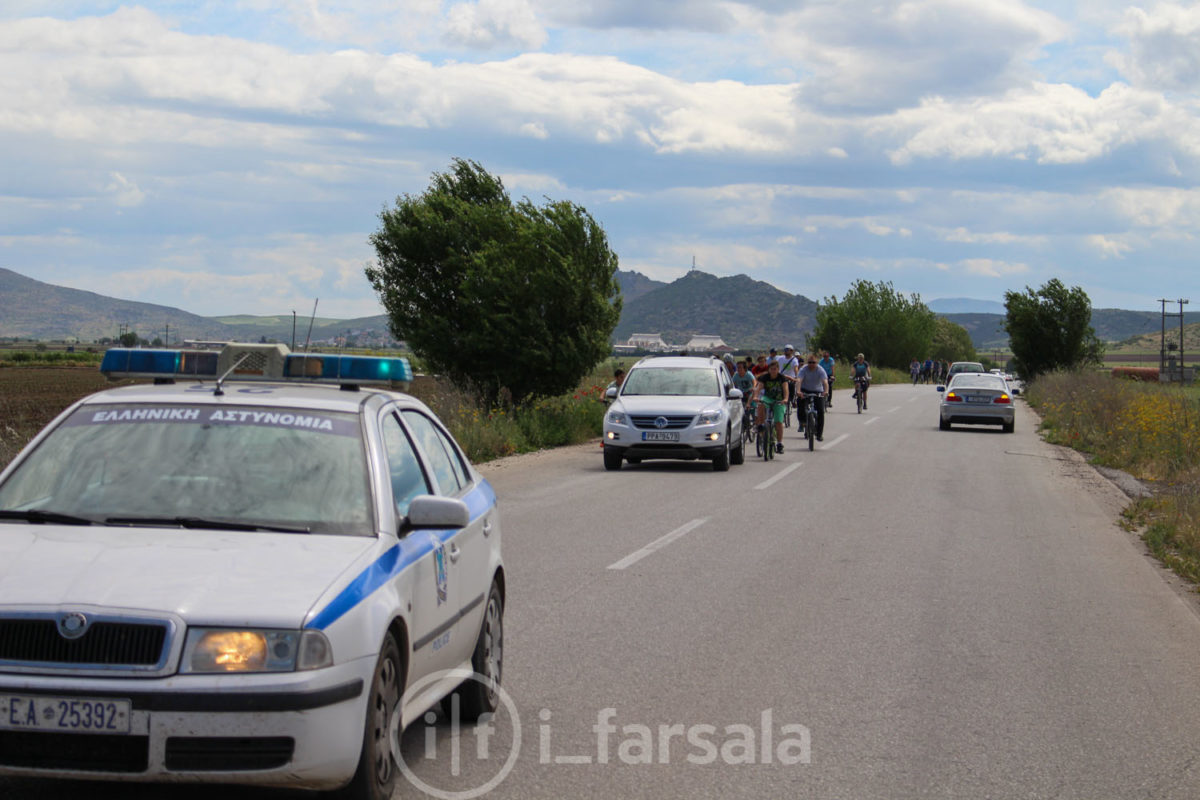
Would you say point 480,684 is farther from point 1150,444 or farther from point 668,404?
point 1150,444

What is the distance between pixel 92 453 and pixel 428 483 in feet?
4.38

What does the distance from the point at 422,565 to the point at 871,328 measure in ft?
373

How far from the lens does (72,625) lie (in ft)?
12.9

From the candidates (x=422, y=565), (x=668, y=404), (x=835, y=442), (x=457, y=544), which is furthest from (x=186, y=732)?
(x=835, y=442)

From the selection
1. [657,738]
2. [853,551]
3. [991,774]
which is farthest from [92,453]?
[853,551]

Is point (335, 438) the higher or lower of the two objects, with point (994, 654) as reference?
higher

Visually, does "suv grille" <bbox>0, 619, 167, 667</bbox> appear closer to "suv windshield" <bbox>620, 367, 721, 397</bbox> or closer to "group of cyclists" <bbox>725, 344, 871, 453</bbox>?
"suv windshield" <bbox>620, 367, 721, 397</bbox>

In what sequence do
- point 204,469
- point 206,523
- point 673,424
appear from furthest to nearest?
point 673,424 < point 204,469 < point 206,523

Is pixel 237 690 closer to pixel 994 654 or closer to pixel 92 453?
pixel 92 453

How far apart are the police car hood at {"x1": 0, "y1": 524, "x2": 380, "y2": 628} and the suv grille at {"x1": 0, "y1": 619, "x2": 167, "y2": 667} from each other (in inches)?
2.4

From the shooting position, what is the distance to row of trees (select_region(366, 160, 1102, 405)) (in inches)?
1073

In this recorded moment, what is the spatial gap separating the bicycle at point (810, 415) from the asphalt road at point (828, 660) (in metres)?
9.32

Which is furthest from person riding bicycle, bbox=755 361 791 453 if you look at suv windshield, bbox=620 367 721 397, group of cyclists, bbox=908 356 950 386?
group of cyclists, bbox=908 356 950 386

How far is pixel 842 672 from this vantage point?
707 cm
